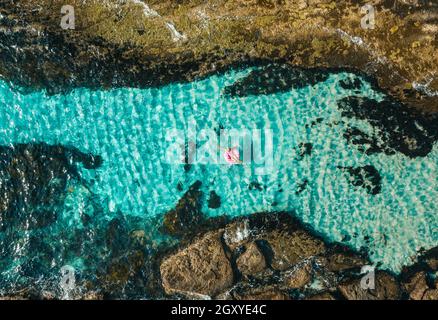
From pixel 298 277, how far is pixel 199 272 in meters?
2.15

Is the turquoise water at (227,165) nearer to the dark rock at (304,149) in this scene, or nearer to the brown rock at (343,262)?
the dark rock at (304,149)

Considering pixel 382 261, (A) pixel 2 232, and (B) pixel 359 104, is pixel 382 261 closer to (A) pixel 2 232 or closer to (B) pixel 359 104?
(B) pixel 359 104

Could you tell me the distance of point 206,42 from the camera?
10.2 meters

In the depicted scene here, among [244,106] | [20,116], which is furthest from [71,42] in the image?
[244,106]

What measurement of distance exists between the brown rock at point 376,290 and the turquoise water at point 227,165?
35 centimetres

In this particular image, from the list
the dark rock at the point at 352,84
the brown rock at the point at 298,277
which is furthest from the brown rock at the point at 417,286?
the dark rock at the point at 352,84

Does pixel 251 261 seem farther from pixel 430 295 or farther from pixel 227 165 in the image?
pixel 430 295

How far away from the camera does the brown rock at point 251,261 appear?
10.1m

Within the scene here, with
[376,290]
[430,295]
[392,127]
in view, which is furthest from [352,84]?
[430,295]

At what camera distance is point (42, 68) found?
1046 cm

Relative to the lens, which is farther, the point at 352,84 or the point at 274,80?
the point at 274,80

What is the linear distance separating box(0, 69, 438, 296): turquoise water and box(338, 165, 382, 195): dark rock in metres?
0.11
